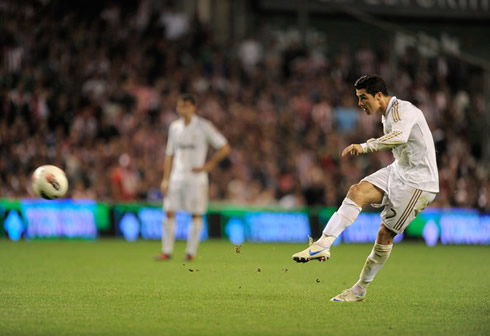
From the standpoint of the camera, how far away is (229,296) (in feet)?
26.9

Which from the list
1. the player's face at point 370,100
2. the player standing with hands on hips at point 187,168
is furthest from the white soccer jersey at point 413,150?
the player standing with hands on hips at point 187,168

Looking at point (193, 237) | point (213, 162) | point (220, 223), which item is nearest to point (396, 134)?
point (213, 162)

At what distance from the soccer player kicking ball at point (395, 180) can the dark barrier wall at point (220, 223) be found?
451 inches

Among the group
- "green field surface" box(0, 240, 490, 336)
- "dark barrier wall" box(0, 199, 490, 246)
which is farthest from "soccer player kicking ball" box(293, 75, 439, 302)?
"dark barrier wall" box(0, 199, 490, 246)

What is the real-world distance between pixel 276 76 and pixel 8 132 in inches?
314

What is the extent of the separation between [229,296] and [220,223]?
1097cm

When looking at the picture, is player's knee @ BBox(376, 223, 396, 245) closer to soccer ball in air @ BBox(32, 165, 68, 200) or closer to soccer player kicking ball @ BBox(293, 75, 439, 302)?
soccer player kicking ball @ BBox(293, 75, 439, 302)

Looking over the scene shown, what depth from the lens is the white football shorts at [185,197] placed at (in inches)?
519

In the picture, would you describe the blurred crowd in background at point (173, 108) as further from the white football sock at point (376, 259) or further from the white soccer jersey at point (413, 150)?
the white soccer jersey at point (413, 150)

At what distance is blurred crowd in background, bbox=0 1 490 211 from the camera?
19188mm

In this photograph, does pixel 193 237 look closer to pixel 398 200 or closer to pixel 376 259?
pixel 376 259

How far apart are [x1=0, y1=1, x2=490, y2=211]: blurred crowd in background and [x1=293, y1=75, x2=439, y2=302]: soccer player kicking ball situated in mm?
11839

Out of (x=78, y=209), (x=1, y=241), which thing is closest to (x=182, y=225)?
(x=78, y=209)

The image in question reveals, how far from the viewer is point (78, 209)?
1819 cm
